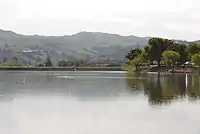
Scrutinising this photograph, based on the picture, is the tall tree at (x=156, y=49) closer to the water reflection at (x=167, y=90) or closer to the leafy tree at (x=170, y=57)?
the leafy tree at (x=170, y=57)

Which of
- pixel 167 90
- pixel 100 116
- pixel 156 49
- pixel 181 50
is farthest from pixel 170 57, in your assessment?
pixel 100 116

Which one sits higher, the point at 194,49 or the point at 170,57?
the point at 194,49

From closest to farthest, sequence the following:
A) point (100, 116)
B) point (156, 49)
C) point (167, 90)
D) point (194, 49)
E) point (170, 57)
Result: point (100, 116)
point (167, 90)
point (170, 57)
point (194, 49)
point (156, 49)

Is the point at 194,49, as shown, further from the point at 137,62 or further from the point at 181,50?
the point at 137,62

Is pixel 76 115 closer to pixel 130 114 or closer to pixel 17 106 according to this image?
pixel 130 114

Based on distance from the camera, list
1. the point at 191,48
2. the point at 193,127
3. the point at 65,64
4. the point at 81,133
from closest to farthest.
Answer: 1. the point at 81,133
2. the point at 193,127
3. the point at 191,48
4. the point at 65,64

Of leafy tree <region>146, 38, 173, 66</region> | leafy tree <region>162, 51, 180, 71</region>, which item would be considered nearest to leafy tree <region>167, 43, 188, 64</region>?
leafy tree <region>146, 38, 173, 66</region>

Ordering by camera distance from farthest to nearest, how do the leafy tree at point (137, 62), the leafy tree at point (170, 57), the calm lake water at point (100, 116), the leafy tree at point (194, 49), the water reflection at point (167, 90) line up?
1. the leafy tree at point (137, 62)
2. the leafy tree at point (194, 49)
3. the leafy tree at point (170, 57)
4. the water reflection at point (167, 90)
5. the calm lake water at point (100, 116)

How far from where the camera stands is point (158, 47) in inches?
4203

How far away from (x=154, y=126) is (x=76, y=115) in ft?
17.4

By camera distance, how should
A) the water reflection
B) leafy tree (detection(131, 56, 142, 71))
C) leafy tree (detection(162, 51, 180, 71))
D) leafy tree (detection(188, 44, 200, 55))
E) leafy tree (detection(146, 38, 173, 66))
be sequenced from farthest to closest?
1. leafy tree (detection(131, 56, 142, 71))
2. leafy tree (detection(146, 38, 173, 66))
3. leafy tree (detection(188, 44, 200, 55))
4. leafy tree (detection(162, 51, 180, 71))
5. the water reflection

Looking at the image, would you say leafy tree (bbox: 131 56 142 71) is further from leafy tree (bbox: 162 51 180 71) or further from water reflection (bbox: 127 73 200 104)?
water reflection (bbox: 127 73 200 104)

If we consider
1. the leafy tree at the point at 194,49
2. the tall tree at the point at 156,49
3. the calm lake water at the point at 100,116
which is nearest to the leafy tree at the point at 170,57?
the leafy tree at the point at 194,49

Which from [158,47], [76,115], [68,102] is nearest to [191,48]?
[158,47]
